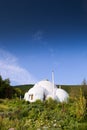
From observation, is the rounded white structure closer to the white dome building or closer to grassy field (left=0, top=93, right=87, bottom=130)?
the white dome building

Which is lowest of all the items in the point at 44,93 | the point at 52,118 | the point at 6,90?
the point at 52,118

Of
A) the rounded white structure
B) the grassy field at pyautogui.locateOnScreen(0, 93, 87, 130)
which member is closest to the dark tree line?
the rounded white structure

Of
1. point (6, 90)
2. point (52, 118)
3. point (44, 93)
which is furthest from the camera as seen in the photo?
point (6, 90)

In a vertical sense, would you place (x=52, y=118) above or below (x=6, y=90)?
below

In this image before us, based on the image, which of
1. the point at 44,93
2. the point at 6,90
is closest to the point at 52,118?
the point at 44,93

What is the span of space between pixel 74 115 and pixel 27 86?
138 feet

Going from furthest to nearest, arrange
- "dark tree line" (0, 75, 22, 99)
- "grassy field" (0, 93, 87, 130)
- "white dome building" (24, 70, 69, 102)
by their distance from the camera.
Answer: "dark tree line" (0, 75, 22, 99) → "white dome building" (24, 70, 69, 102) → "grassy field" (0, 93, 87, 130)

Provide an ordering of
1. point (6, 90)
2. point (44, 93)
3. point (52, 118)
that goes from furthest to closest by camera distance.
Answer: point (6, 90) < point (44, 93) < point (52, 118)

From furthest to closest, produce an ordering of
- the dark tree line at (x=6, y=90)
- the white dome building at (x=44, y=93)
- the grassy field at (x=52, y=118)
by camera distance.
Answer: the dark tree line at (x=6, y=90), the white dome building at (x=44, y=93), the grassy field at (x=52, y=118)

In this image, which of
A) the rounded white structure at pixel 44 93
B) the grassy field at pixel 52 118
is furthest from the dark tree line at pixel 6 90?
the grassy field at pixel 52 118

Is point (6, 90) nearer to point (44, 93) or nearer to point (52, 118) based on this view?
point (44, 93)

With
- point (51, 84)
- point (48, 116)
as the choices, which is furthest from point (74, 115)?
point (51, 84)

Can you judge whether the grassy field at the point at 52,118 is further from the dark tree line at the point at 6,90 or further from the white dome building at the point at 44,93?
the dark tree line at the point at 6,90

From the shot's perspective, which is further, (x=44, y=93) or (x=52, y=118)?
(x=44, y=93)
